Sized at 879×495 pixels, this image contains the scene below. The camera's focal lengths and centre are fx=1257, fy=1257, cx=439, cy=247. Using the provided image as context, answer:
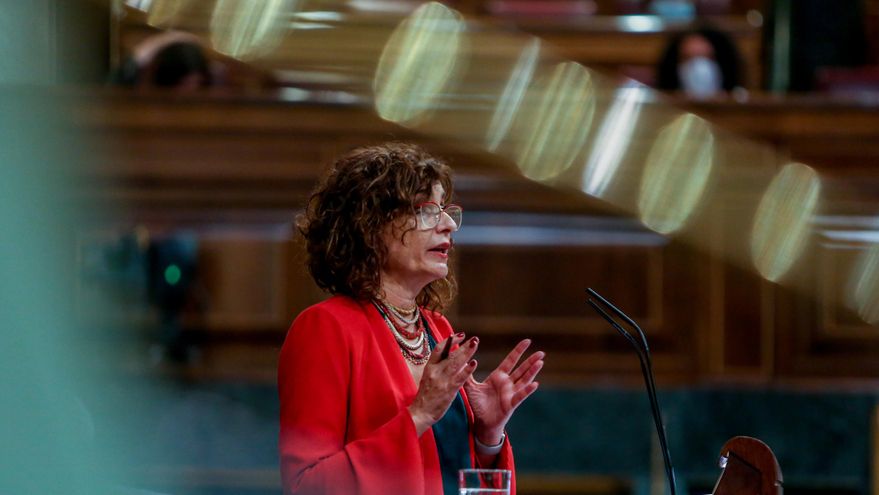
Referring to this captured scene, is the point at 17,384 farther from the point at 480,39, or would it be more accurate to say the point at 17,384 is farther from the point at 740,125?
the point at 740,125

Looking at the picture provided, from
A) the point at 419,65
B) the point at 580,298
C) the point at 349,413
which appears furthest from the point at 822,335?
the point at 349,413

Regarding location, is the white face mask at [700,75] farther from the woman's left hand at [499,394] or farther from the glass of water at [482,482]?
the glass of water at [482,482]

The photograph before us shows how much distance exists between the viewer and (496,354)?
3354 millimetres

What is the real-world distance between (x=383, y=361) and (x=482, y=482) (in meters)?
0.30

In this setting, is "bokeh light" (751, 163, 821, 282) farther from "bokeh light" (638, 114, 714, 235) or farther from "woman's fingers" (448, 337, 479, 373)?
"woman's fingers" (448, 337, 479, 373)

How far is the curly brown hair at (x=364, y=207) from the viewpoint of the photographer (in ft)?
4.66

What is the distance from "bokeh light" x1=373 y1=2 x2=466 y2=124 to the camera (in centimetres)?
221

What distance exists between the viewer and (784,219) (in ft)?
9.21

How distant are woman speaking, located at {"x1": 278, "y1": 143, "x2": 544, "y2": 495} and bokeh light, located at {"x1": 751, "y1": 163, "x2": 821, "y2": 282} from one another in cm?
146

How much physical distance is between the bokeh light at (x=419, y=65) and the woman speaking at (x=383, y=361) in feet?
2.28

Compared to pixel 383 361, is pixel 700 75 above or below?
above

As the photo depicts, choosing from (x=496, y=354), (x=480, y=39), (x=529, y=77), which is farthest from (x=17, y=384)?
(x=496, y=354)

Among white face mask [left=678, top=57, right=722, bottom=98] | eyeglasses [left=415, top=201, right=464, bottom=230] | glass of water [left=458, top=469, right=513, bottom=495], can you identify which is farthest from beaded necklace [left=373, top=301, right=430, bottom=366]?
white face mask [left=678, top=57, right=722, bottom=98]

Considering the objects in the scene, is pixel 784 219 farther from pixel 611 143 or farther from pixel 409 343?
pixel 409 343
